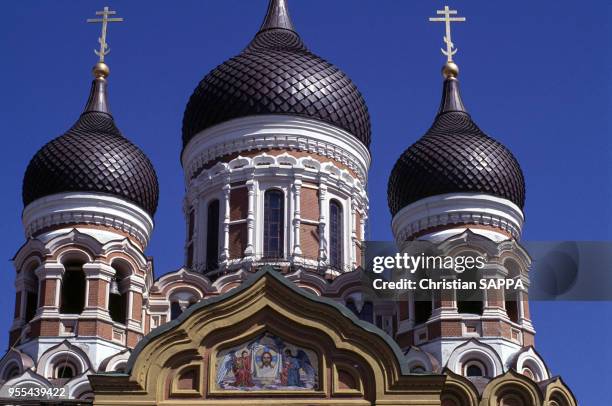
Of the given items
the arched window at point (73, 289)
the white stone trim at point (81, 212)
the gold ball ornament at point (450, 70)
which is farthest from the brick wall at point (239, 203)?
the gold ball ornament at point (450, 70)

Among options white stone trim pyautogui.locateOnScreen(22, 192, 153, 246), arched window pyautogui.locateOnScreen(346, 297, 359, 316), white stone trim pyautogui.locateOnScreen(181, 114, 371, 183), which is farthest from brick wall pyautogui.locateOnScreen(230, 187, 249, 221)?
arched window pyautogui.locateOnScreen(346, 297, 359, 316)

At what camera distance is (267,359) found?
16.2 metres

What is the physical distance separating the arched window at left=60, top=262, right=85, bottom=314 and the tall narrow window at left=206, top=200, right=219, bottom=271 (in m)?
2.58

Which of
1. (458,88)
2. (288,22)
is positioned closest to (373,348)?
(458,88)

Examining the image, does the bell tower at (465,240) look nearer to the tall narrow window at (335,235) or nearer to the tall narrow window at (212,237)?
the tall narrow window at (335,235)

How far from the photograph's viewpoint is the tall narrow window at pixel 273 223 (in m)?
24.2

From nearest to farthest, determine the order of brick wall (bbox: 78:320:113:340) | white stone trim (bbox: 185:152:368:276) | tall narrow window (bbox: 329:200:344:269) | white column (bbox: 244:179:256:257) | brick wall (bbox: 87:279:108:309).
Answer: brick wall (bbox: 78:320:113:340) → brick wall (bbox: 87:279:108:309) → white column (bbox: 244:179:256:257) → white stone trim (bbox: 185:152:368:276) → tall narrow window (bbox: 329:200:344:269)

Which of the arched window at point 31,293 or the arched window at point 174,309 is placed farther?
the arched window at point 174,309

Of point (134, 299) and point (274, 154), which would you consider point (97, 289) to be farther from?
point (274, 154)

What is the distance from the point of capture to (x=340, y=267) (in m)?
24.5

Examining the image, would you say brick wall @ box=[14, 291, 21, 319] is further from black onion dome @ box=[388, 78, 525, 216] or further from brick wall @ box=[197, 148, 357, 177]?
black onion dome @ box=[388, 78, 525, 216]

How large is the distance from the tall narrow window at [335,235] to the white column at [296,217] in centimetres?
71

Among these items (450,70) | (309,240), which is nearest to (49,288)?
(309,240)

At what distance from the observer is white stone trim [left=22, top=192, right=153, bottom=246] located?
2325cm
